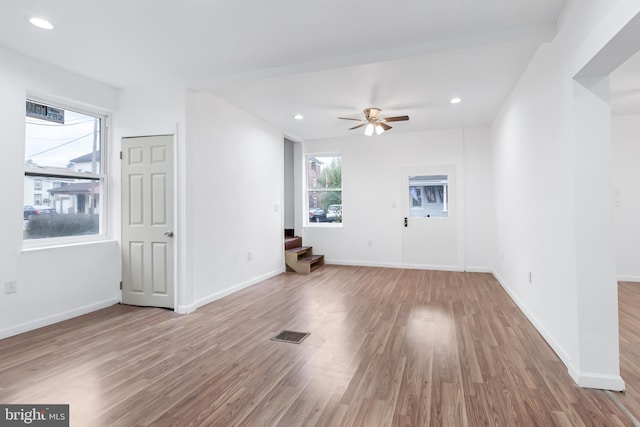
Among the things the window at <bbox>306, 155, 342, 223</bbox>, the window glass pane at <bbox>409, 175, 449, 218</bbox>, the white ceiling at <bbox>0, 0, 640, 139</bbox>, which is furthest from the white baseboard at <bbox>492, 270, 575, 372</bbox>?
A: the window at <bbox>306, 155, 342, 223</bbox>

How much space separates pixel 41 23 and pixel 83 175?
1739 mm

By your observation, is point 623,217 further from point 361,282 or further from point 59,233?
point 59,233

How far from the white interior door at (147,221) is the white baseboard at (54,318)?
0.23 meters

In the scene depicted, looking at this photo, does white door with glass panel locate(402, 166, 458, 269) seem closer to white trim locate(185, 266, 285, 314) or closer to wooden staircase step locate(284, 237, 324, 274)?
wooden staircase step locate(284, 237, 324, 274)

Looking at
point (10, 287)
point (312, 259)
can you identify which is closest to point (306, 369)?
point (10, 287)

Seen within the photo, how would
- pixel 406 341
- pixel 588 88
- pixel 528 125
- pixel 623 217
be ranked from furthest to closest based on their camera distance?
pixel 623 217 < pixel 528 125 < pixel 406 341 < pixel 588 88

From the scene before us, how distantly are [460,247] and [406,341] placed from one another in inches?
150

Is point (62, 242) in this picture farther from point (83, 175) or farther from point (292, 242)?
point (292, 242)

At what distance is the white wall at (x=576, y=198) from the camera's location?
215 cm

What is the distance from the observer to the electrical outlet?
3076mm

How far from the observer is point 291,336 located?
3082mm

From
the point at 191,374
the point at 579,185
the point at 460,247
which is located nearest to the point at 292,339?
the point at 191,374

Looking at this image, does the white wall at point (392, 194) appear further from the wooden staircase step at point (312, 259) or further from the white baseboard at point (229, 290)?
the white baseboard at point (229, 290)

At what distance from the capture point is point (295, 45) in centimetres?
308
